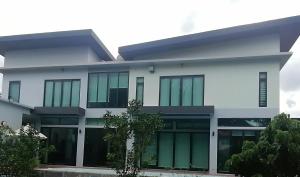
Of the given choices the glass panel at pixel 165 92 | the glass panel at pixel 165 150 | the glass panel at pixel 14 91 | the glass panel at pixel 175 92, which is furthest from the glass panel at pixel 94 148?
the glass panel at pixel 14 91

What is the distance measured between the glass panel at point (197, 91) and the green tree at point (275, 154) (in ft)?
36.3

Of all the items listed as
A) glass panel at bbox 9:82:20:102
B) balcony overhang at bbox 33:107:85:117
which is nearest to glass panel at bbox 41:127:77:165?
balcony overhang at bbox 33:107:85:117

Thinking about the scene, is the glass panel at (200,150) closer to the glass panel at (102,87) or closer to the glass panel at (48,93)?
the glass panel at (102,87)

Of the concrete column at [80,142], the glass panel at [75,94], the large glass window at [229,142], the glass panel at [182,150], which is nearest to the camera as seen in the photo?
the large glass window at [229,142]

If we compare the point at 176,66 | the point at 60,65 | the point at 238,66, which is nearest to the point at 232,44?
the point at 238,66

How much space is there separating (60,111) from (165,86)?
20.4 ft

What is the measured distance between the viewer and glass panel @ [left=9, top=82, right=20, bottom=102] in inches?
1095

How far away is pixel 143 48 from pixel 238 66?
17.7 ft

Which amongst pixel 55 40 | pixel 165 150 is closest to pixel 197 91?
pixel 165 150

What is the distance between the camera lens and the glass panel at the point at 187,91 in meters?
24.0

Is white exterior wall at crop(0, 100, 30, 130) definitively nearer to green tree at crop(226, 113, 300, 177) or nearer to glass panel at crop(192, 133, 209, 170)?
glass panel at crop(192, 133, 209, 170)

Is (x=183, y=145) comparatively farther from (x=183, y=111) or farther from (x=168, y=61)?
(x=168, y=61)

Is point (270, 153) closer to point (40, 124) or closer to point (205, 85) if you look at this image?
point (205, 85)

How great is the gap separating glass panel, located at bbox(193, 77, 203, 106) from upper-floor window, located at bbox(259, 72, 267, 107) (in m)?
3.11
